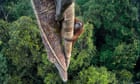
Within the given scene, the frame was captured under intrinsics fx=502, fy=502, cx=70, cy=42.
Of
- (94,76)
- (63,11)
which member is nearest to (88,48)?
(94,76)

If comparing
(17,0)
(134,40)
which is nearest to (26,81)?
(134,40)

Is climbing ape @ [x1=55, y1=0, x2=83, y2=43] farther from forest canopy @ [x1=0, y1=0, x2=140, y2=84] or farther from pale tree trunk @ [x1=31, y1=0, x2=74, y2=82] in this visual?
forest canopy @ [x1=0, y1=0, x2=140, y2=84]

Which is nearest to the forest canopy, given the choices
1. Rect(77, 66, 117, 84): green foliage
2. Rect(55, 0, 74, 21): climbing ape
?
Rect(77, 66, 117, 84): green foliage

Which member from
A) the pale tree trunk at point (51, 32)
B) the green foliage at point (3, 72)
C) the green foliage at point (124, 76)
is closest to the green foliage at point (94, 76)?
the green foliage at point (124, 76)

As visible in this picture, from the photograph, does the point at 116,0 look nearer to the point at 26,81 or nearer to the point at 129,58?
the point at 129,58

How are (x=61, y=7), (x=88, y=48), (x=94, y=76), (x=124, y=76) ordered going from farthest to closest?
(x=124, y=76) < (x=88, y=48) < (x=94, y=76) < (x=61, y=7)

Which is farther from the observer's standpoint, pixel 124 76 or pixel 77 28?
pixel 124 76

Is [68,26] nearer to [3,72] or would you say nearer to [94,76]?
[94,76]

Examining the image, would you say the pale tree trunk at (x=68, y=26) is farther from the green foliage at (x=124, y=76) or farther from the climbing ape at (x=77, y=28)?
the green foliage at (x=124, y=76)

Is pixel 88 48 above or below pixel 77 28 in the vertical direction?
below
